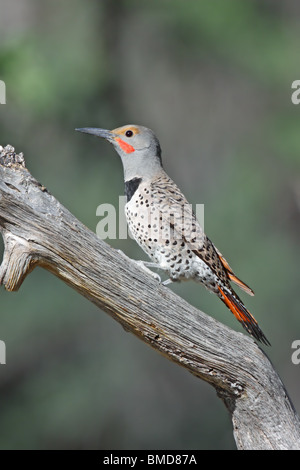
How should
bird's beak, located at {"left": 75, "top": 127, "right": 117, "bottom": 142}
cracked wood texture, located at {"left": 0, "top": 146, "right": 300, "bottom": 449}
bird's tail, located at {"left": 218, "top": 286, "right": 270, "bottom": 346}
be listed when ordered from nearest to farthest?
cracked wood texture, located at {"left": 0, "top": 146, "right": 300, "bottom": 449}, bird's tail, located at {"left": 218, "top": 286, "right": 270, "bottom": 346}, bird's beak, located at {"left": 75, "top": 127, "right": 117, "bottom": 142}

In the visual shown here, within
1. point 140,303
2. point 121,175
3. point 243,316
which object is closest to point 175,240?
point 243,316

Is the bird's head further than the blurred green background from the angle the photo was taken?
No

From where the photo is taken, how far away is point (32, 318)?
9805 mm

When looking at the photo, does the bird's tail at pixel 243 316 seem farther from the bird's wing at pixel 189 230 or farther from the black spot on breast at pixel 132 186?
the black spot on breast at pixel 132 186

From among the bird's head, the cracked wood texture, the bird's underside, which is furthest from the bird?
the cracked wood texture

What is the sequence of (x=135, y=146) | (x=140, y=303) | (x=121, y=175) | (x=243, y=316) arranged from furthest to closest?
(x=121, y=175) → (x=135, y=146) → (x=243, y=316) → (x=140, y=303)

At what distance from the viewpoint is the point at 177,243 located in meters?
4.67

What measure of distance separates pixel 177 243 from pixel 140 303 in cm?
85

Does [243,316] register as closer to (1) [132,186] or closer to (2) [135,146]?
(1) [132,186]

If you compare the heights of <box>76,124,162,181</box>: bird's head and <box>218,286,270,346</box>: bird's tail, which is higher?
<box>76,124,162,181</box>: bird's head

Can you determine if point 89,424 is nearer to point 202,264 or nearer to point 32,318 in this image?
point 32,318

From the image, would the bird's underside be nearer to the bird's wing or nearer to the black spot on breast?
the bird's wing

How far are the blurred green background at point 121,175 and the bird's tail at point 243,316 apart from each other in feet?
15.1

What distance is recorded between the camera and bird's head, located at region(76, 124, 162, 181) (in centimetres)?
492
